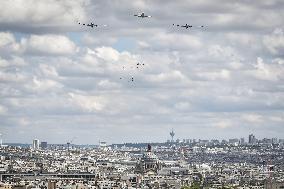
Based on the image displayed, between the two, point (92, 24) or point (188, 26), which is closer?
point (188, 26)

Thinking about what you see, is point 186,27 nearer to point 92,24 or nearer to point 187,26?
point 187,26

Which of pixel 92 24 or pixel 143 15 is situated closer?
pixel 143 15

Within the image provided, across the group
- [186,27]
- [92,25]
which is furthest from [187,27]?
[92,25]

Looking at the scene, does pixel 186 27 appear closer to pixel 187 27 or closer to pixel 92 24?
pixel 187 27

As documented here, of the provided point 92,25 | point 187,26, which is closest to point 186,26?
point 187,26

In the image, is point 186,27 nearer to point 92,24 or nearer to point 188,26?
point 188,26
